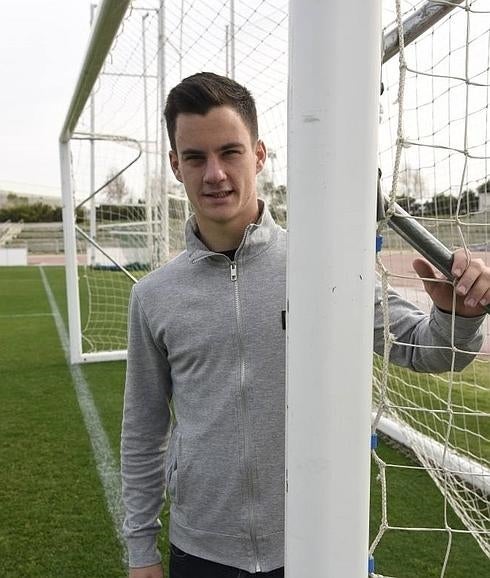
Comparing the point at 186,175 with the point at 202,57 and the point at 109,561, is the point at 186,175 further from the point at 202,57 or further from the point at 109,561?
the point at 202,57

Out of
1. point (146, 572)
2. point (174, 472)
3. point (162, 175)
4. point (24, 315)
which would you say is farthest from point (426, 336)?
point (24, 315)

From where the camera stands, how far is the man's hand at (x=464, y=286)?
101cm

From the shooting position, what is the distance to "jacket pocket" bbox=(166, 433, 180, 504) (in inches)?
51.9

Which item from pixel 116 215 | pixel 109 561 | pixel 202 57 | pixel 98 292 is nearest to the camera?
pixel 109 561

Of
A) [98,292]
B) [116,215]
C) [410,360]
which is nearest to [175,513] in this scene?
[410,360]

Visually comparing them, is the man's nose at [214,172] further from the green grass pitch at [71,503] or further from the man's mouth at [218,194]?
the green grass pitch at [71,503]

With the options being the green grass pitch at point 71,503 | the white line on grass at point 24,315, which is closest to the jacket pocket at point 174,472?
the green grass pitch at point 71,503

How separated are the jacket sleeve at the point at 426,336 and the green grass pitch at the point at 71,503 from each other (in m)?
1.56

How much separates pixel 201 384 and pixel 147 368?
0.58ft

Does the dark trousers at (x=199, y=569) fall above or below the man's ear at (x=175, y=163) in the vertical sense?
below

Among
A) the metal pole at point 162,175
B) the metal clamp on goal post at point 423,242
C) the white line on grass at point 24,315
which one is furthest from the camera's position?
the white line on grass at point 24,315

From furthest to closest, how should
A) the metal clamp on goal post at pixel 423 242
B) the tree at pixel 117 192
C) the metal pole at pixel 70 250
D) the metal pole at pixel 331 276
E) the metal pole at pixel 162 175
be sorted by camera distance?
the tree at pixel 117 192, the metal pole at pixel 70 250, the metal pole at pixel 162 175, the metal clamp on goal post at pixel 423 242, the metal pole at pixel 331 276

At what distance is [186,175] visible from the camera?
1.21 m

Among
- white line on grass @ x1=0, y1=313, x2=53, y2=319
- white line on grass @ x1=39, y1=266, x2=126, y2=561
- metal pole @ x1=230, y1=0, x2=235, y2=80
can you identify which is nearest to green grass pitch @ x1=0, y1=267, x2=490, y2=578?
white line on grass @ x1=39, y1=266, x2=126, y2=561
